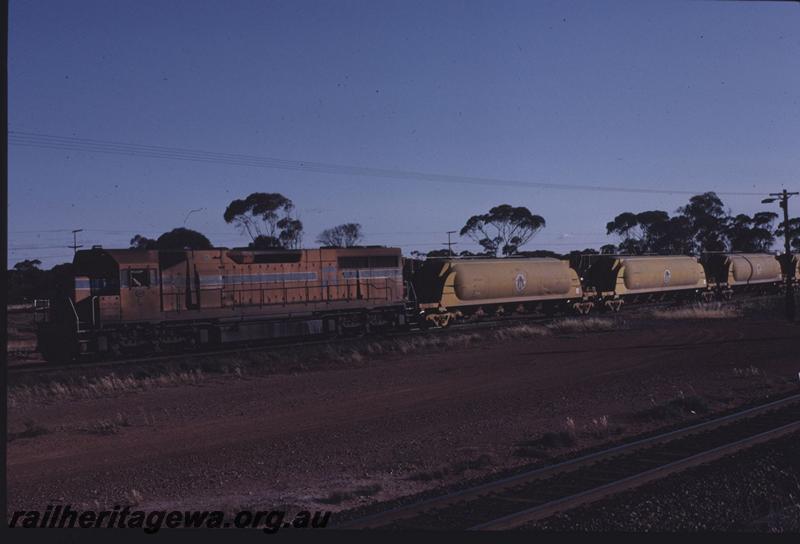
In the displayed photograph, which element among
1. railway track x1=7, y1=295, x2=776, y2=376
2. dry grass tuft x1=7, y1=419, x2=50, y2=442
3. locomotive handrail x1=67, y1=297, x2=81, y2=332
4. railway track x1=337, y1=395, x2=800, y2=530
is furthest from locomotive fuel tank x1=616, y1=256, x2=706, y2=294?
dry grass tuft x1=7, y1=419, x2=50, y2=442

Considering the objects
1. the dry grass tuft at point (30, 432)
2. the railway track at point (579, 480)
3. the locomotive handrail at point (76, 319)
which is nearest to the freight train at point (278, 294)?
the locomotive handrail at point (76, 319)

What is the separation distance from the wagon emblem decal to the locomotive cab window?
18893 millimetres

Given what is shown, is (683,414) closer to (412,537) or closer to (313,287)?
(412,537)

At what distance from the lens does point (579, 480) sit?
10008mm

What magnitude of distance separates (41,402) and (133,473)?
8.45m

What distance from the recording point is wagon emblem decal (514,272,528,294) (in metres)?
40.5

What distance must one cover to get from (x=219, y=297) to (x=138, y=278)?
3149 millimetres

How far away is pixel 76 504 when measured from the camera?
1003 centimetres

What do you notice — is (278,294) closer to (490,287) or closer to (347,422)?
(490,287)

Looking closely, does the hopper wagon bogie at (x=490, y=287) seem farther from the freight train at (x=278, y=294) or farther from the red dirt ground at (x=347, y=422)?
the red dirt ground at (x=347, y=422)

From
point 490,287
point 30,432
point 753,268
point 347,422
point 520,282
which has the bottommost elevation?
point 347,422

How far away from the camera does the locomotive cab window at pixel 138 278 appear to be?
28078 mm

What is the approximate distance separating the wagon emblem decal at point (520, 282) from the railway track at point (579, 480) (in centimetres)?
2660

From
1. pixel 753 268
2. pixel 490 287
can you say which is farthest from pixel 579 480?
pixel 753 268
